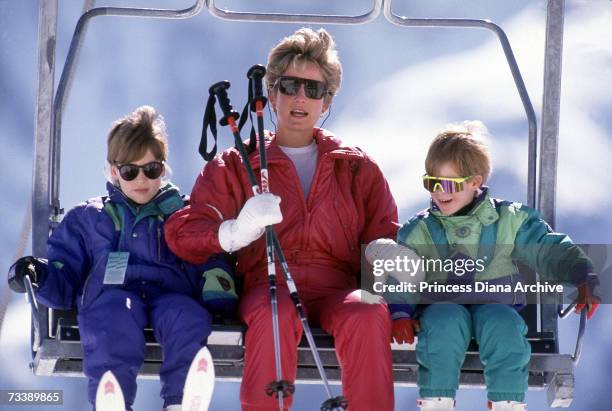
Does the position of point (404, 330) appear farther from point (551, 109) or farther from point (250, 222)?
point (551, 109)

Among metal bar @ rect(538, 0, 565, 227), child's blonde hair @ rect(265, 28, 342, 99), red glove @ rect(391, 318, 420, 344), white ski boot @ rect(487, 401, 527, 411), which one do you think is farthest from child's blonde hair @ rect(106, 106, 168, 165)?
white ski boot @ rect(487, 401, 527, 411)

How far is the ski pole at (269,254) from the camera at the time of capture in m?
7.27

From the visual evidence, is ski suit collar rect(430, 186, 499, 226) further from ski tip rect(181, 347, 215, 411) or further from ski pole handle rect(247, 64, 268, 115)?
ski tip rect(181, 347, 215, 411)

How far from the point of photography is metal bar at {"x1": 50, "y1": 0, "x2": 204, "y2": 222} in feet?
27.7

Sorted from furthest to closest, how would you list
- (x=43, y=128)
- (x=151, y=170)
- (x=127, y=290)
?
(x=43, y=128)
(x=151, y=170)
(x=127, y=290)

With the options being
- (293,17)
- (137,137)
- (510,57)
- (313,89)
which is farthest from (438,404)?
(293,17)

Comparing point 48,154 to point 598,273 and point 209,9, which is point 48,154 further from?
point 598,273

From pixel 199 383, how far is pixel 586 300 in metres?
1.69

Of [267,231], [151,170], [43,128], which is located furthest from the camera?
[43,128]

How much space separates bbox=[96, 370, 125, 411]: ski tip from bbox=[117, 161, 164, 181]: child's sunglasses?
1119mm

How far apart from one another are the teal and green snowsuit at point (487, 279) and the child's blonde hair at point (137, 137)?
3.85ft

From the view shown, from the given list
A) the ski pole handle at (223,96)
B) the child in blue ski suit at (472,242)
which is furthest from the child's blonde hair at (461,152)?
the ski pole handle at (223,96)

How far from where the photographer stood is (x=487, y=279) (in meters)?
7.98

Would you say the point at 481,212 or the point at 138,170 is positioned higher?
the point at 138,170
